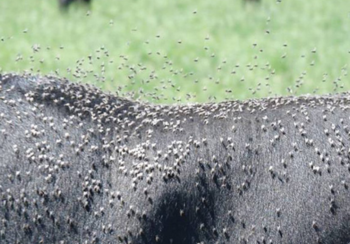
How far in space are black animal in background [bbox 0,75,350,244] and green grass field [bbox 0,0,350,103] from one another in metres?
3.89

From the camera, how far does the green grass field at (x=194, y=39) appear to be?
880 centimetres

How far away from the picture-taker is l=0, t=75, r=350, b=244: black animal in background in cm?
362

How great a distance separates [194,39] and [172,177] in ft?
22.7

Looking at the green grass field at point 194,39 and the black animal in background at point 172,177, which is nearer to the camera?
the black animal in background at point 172,177

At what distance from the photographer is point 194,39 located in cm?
1050

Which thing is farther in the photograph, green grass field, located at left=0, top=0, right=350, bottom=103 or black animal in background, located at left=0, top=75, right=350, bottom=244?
green grass field, located at left=0, top=0, right=350, bottom=103

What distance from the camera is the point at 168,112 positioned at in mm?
3961

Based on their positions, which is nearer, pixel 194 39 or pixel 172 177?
pixel 172 177

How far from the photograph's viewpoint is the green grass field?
8.80 metres

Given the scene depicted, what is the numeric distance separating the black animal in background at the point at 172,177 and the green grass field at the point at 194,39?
153 inches

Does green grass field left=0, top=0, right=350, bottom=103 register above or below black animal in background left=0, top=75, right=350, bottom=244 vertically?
above

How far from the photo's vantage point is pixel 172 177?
12.1 ft

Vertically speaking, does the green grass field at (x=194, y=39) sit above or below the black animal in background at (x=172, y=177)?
above

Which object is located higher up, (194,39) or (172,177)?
(194,39)
